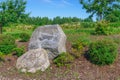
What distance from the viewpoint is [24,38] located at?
58.4 ft

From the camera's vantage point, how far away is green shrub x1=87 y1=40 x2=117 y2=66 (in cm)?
1358

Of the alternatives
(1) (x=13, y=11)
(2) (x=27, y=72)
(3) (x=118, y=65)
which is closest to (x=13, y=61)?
(2) (x=27, y=72)

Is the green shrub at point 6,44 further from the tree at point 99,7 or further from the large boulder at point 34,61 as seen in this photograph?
the tree at point 99,7

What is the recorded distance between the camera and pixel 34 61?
44.0 ft

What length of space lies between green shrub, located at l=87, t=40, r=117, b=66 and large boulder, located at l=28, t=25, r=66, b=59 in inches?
64.0

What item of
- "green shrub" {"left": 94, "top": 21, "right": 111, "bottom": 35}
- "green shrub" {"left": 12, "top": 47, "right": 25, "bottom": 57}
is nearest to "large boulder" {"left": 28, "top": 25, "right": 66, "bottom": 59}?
"green shrub" {"left": 12, "top": 47, "right": 25, "bottom": 57}

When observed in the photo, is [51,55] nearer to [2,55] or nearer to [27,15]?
[2,55]

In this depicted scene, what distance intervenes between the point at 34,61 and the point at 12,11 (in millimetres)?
18966

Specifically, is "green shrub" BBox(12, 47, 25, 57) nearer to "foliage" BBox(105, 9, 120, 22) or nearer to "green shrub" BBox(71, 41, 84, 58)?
"green shrub" BBox(71, 41, 84, 58)

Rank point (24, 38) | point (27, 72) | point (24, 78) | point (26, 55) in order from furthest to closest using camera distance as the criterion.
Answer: point (24, 38) < point (26, 55) < point (27, 72) < point (24, 78)

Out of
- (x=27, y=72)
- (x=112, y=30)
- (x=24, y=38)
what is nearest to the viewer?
(x=27, y=72)

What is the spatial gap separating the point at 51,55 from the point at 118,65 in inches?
121

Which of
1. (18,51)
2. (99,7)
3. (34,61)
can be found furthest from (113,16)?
(34,61)

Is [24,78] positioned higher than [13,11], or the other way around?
[13,11]
